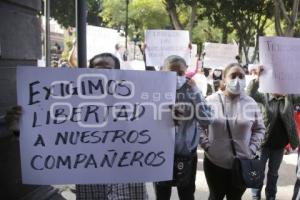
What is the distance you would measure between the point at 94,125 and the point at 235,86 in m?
1.61

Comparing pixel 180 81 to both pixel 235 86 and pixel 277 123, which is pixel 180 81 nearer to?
pixel 235 86

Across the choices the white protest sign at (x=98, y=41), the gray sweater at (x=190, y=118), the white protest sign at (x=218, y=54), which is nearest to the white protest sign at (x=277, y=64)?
the gray sweater at (x=190, y=118)

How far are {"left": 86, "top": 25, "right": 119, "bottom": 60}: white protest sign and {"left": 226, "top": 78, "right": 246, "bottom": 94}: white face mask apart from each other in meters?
3.33

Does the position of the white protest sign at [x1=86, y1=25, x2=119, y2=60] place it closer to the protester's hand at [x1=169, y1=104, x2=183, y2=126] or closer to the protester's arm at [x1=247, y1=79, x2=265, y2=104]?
the protester's arm at [x1=247, y1=79, x2=265, y2=104]

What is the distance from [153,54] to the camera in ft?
28.0

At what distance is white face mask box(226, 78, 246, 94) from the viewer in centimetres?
435

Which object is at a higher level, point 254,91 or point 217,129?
point 254,91

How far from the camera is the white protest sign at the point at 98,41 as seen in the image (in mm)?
7465

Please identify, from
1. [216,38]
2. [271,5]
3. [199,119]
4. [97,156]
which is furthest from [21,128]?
[216,38]

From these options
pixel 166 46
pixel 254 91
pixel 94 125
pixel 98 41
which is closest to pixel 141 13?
pixel 166 46

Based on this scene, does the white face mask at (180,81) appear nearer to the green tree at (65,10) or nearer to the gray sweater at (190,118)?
the gray sweater at (190,118)

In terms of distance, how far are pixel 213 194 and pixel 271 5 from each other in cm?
1751

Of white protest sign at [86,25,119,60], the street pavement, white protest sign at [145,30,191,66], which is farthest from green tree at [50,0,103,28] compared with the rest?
the street pavement

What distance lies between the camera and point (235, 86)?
434 cm
